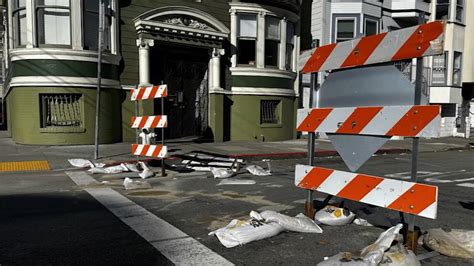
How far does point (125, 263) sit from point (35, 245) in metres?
1.14

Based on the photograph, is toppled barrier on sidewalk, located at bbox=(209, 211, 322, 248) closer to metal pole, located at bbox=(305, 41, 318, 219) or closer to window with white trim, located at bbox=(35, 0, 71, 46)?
metal pole, located at bbox=(305, 41, 318, 219)

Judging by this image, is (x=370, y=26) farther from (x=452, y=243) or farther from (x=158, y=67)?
(x=452, y=243)

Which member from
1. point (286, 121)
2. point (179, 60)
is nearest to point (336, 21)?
point (286, 121)

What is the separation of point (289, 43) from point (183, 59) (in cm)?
529

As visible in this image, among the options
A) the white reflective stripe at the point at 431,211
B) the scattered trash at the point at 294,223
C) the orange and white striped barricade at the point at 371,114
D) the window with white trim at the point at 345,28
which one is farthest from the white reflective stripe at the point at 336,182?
the window with white trim at the point at 345,28

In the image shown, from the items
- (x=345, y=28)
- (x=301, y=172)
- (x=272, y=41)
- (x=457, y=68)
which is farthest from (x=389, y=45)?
(x=457, y=68)

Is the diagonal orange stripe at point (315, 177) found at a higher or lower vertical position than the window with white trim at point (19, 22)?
lower

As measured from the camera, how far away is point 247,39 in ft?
55.4

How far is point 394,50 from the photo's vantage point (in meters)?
3.79

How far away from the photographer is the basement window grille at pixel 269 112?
17.5 meters

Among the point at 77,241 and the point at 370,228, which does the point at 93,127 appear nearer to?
the point at 77,241

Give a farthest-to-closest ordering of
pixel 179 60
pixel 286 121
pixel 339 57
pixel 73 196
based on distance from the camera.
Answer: pixel 286 121 → pixel 179 60 → pixel 73 196 → pixel 339 57

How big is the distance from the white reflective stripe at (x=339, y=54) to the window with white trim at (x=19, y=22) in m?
12.0

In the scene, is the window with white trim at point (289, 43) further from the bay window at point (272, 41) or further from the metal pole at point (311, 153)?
the metal pole at point (311, 153)
